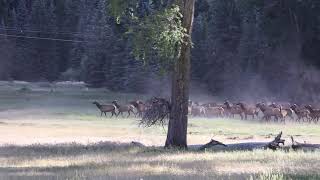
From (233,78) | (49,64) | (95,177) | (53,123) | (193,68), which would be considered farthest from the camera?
(49,64)

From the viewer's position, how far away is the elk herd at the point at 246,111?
4097 cm

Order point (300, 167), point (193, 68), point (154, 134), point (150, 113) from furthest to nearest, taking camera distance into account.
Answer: point (193, 68)
point (154, 134)
point (150, 113)
point (300, 167)

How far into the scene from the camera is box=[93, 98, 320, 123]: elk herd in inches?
1613

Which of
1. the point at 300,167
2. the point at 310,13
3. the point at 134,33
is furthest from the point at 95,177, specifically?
the point at 310,13

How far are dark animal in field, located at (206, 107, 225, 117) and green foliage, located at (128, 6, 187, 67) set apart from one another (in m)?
24.4

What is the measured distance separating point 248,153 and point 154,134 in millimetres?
12708

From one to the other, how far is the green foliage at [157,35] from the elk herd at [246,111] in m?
18.9

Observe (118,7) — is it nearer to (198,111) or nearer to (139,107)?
(139,107)

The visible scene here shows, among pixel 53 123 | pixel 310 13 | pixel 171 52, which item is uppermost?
pixel 310 13

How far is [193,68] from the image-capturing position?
70.8 metres

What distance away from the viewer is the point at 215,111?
4519cm

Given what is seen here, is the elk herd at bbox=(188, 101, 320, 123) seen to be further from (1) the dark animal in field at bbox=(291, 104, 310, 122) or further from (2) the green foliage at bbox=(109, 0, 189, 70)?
(2) the green foliage at bbox=(109, 0, 189, 70)

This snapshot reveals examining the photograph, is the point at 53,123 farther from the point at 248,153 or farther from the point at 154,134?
the point at 248,153

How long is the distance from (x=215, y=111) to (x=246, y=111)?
93.7 inches
